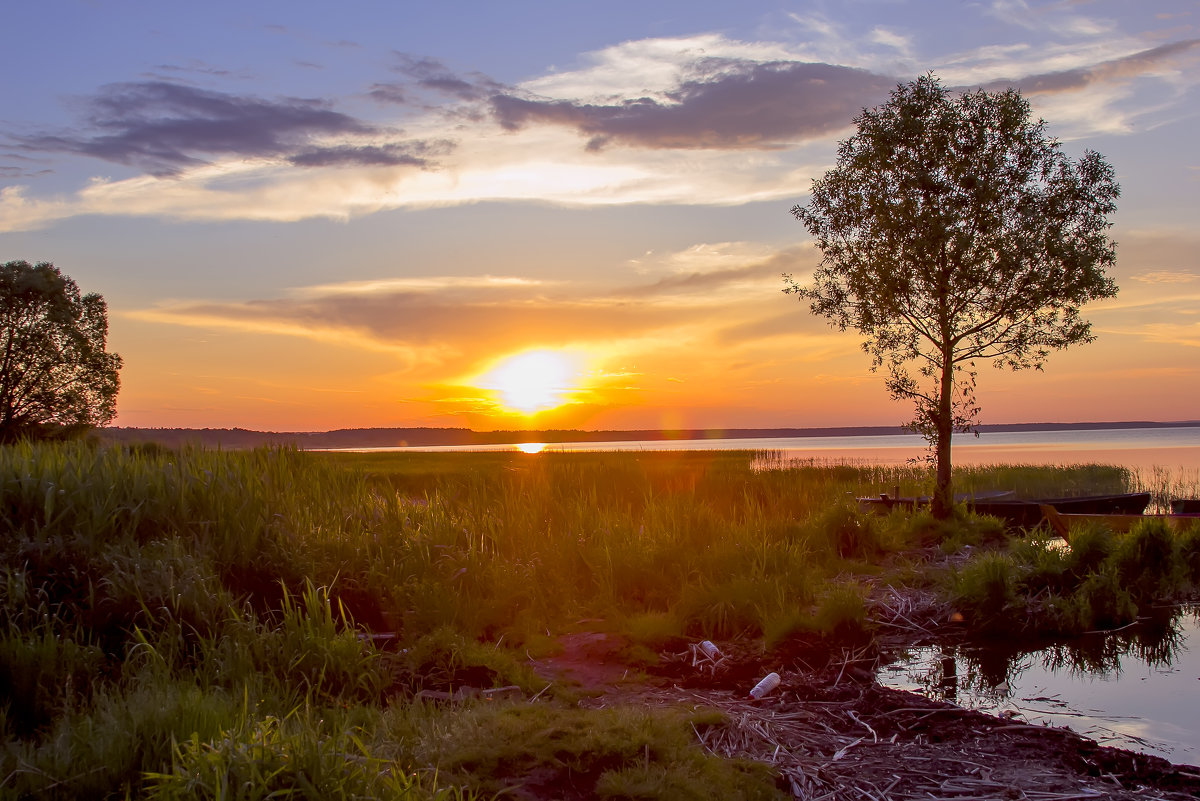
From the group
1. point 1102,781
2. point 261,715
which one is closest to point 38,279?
point 261,715

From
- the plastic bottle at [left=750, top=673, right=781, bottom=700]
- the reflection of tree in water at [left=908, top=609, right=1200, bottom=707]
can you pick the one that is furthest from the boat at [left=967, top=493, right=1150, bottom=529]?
the plastic bottle at [left=750, top=673, right=781, bottom=700]

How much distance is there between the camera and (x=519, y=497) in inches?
595

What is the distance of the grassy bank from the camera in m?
5.02

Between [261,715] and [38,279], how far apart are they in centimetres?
4800

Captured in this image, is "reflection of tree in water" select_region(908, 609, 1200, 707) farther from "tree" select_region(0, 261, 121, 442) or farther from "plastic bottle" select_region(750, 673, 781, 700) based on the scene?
"tree" select_region(0, 261, 121, 442)

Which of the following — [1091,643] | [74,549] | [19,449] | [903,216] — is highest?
[903,216]

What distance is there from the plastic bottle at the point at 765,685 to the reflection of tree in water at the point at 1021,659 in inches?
64.1

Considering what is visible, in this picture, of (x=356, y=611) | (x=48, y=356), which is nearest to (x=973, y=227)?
(x=356, y=611)

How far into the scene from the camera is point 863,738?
6.58 m

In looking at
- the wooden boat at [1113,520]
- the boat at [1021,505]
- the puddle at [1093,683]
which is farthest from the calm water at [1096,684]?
the boat at [1021,505]

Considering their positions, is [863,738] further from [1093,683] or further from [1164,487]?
[1164,487]

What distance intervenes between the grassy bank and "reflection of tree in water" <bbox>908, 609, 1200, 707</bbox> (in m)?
0.62

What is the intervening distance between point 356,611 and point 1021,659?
7.76m

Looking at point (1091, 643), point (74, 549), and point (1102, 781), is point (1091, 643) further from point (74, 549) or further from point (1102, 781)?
point (74, 549)
